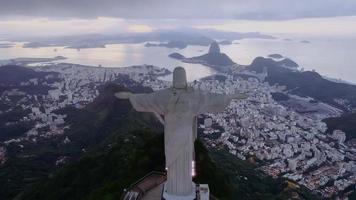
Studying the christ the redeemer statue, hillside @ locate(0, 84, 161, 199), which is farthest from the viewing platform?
→ hillside @ locate(0, 84, 161, 199)

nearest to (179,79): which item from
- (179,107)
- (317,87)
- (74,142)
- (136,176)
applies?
(179,107)

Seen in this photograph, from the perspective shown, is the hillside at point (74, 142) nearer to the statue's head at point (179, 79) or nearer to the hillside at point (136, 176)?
the hillside at point (136, 176)

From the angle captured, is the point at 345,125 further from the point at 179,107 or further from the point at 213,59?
the point at 213,59

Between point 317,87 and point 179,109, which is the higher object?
point 179,109

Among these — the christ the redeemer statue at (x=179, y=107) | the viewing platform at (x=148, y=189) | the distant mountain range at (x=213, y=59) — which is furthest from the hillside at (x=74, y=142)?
the distant mountain range at (x=213, y=59)

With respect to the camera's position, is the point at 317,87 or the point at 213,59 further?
the point at 213,59

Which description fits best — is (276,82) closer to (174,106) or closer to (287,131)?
(287,131)

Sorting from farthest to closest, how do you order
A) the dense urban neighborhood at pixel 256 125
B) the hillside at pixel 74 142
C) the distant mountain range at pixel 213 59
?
the distant mountain range at pixel 213 59, the dense urban neighborhood at pixel 256 125, the hillside at pixel 74 142

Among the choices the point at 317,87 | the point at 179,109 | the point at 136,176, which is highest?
the point at 179,109

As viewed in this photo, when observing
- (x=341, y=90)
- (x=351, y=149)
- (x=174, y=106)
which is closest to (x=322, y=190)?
(x=351, y=149)
